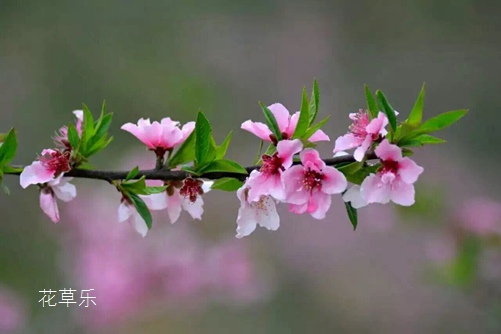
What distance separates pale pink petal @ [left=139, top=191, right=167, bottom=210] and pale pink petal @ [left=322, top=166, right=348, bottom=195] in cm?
11

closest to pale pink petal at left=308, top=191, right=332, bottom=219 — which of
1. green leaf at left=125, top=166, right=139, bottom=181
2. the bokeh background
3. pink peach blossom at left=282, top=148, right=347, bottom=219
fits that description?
pink peach blossom at left=282, top=148, right=347, bottom=219

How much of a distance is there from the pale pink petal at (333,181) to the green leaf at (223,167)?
4cm

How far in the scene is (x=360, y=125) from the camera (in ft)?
1.13

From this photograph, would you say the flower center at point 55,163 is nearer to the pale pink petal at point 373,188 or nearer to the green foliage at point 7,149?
the green foliage at point 7,149

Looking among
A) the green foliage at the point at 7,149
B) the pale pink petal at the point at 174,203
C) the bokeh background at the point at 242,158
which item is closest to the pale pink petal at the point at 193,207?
the pale pink petal at the point at 174,203

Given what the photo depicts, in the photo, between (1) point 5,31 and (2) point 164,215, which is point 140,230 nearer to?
(2) point 164,215

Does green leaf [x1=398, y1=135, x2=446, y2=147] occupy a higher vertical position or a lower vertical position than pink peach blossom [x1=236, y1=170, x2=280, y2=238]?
higher

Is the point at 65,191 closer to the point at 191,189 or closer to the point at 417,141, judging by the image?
the point at 191,189

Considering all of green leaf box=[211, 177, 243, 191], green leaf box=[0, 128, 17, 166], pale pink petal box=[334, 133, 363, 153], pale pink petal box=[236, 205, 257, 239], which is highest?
green leaf box=[0, 128, 17, 166]

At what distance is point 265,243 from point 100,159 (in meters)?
0.43

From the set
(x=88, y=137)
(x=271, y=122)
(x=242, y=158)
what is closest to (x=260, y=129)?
(x=271, y=122)

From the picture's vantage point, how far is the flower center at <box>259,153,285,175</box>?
33 cm

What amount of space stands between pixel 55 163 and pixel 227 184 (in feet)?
0.35

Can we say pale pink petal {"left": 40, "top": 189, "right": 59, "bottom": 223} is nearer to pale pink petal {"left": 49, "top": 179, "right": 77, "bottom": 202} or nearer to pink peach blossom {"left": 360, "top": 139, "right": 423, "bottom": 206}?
pale pink petal {"left": 49, "top": 179, "right": 77, "bottom": 202}
